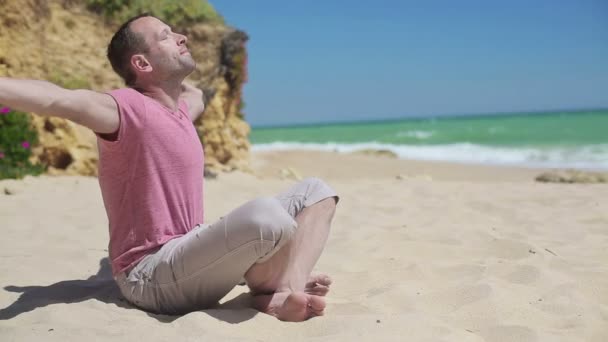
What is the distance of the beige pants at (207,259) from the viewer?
7.17 ft

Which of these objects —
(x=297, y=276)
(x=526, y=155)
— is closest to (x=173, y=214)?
(x=297, y=276)

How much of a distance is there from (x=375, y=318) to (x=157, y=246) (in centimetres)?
94

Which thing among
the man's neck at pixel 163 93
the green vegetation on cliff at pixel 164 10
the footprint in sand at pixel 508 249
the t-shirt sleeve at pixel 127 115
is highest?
the green vegetation on cliff at pixel 164 10

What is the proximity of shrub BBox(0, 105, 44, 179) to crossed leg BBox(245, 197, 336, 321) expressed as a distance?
4.64 metres

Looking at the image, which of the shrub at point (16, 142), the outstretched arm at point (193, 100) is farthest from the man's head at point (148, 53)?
the shrub at point (16, 142)

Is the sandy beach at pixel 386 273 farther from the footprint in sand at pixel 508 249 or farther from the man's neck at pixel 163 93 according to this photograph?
the man's neck at pixel 163 93

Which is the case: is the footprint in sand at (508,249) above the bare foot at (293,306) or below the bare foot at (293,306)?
below

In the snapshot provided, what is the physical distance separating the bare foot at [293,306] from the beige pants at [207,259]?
180 mm

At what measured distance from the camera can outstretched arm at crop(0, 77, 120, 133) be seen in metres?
1.87

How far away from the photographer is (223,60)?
8797mm

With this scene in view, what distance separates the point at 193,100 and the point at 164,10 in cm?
560

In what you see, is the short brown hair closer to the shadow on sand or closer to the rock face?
the shadow on sand

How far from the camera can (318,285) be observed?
2531mm

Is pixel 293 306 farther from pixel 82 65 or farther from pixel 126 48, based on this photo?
pixel 82 65
